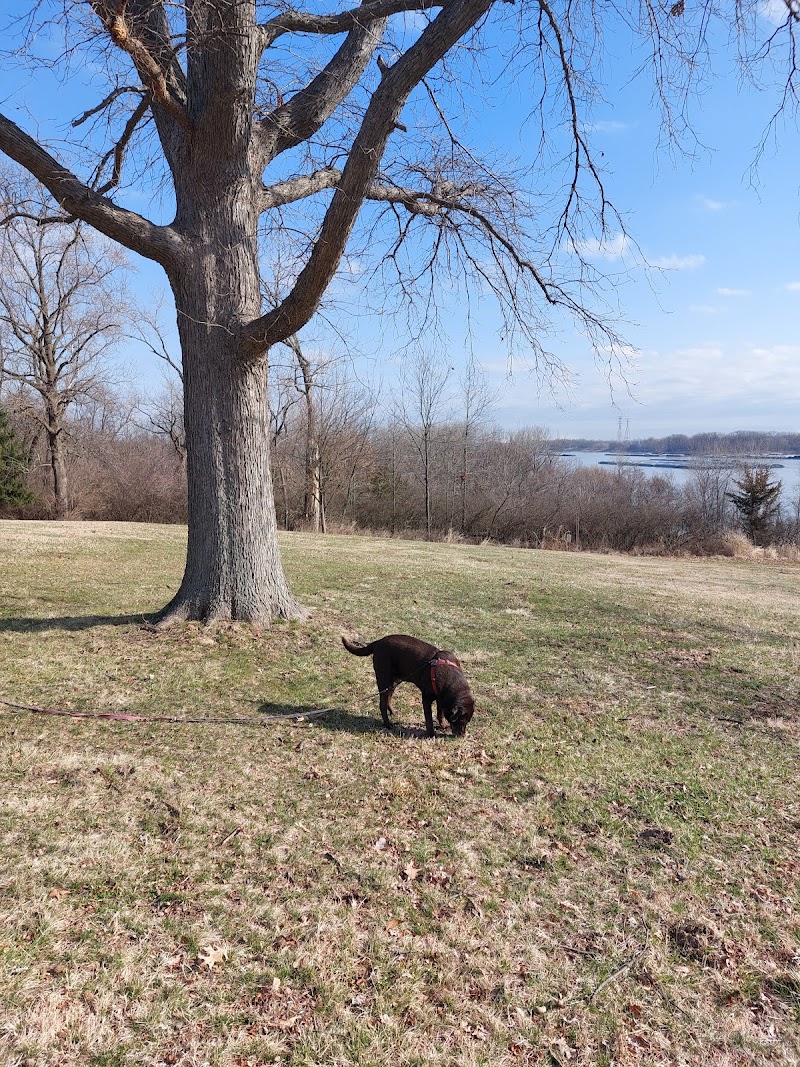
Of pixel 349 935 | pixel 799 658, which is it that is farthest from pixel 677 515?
pixel 349 935

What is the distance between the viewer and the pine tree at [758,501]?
35456 millimetres

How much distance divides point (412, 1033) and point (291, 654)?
4.14 m

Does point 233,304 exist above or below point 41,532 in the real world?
above

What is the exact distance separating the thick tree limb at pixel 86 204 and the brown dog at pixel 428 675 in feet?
14.9

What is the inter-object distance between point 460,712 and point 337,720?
1.03m

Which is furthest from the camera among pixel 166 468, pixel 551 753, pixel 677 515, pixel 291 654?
pixel 677 515

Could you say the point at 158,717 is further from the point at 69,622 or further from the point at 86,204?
the point at 86,204

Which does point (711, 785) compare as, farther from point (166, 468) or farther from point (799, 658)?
point (166, 468)

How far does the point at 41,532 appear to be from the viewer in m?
15.5

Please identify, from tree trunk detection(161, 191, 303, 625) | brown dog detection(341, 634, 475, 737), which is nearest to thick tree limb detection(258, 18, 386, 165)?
tree trunk detection(161, 191, 303, 625)

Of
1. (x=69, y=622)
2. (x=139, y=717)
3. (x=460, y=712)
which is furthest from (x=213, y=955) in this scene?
(x=69, y=622)

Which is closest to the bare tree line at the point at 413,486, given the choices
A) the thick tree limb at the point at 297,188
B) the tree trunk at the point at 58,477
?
the tree trunk at the point at 58,477

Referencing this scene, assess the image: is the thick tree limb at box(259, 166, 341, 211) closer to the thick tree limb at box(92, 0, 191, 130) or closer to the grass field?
the thick tree limb at box(92, 0, 191, 130)

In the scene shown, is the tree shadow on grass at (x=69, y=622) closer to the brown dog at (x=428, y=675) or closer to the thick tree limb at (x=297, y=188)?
the brown dog at (x=428, y=675)
